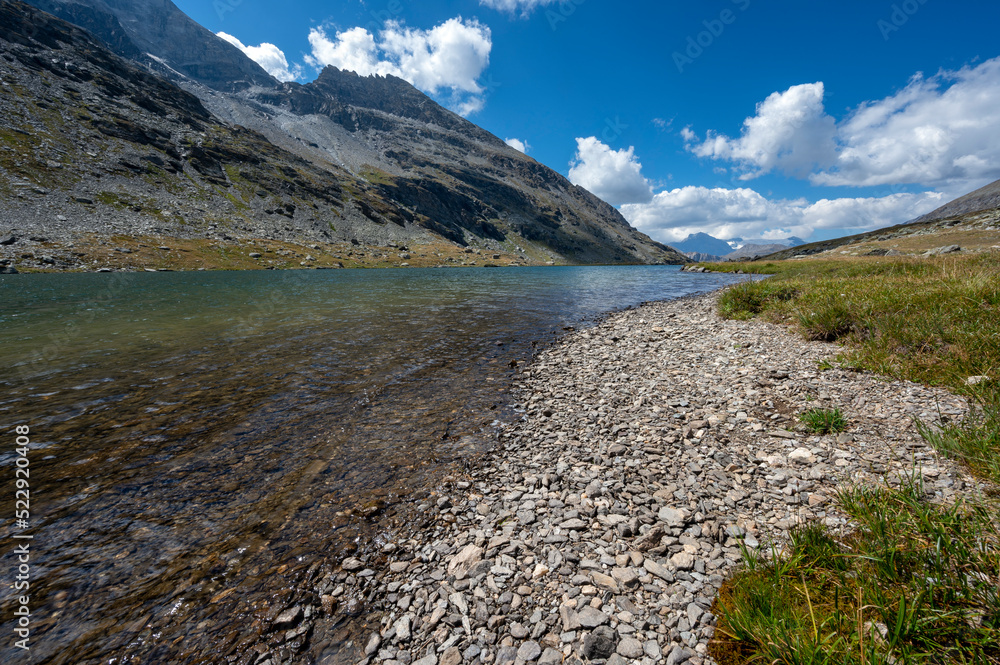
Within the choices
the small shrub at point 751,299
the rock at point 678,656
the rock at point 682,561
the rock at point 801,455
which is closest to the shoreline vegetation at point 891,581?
the rock at point 678,656

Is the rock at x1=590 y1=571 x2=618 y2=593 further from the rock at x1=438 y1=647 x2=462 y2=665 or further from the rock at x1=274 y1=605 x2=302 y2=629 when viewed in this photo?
the rock at x1=274 y1=605 x2=302 y2=629

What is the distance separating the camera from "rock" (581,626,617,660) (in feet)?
12.9

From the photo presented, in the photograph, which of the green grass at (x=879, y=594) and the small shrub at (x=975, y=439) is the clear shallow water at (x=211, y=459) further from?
the small shrub at (x=975, y=439)

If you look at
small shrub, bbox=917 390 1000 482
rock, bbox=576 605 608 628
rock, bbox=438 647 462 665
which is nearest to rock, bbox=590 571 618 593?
rock, bbox=576 605 608 628

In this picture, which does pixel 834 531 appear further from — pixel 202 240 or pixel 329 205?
pixel 329 205

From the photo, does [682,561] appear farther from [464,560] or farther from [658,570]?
[464,560]

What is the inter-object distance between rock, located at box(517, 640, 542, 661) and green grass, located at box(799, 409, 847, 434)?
734cm

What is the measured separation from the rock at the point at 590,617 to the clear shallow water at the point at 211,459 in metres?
3.20

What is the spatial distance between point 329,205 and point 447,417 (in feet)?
599

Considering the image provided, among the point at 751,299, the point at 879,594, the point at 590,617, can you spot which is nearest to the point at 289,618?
the point at 590,617

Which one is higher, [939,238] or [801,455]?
[939,238]

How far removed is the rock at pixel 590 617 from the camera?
14.1 ft

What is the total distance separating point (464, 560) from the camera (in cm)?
565

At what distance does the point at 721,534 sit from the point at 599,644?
2725mm
